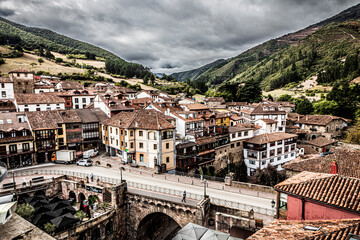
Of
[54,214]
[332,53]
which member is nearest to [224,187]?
[54,214]

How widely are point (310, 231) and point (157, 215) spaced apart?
2766 cm

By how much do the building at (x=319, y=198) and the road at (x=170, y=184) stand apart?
1010cm

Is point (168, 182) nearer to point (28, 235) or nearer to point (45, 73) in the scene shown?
point (28, 235)

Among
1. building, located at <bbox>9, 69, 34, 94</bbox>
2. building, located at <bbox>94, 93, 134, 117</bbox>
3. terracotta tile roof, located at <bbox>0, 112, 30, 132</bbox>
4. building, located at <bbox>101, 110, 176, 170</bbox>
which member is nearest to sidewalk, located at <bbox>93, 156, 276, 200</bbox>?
building, located at <bbox>101, 110, 176, 170</bbox>

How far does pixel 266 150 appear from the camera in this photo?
53188 mm

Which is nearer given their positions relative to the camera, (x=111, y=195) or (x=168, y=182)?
(x=111, y=195)

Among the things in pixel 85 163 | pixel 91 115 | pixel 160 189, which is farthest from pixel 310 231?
pixel 91 115

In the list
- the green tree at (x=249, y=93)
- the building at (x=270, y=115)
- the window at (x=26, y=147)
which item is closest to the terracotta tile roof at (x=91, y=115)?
the window at (x=26, y=147)

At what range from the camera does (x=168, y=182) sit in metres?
34.2

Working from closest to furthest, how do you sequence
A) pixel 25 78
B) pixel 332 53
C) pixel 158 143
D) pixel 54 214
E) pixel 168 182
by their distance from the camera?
1. pixel 54 214
2. pixel 168 182
3. pixel 158 143
4. pixel 25 78
5. pixel 332 53

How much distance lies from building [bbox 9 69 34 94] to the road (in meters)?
49.0

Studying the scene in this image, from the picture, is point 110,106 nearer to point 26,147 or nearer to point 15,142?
point 26,147

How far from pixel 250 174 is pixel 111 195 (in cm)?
3652

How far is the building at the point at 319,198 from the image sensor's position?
13.9 metres
